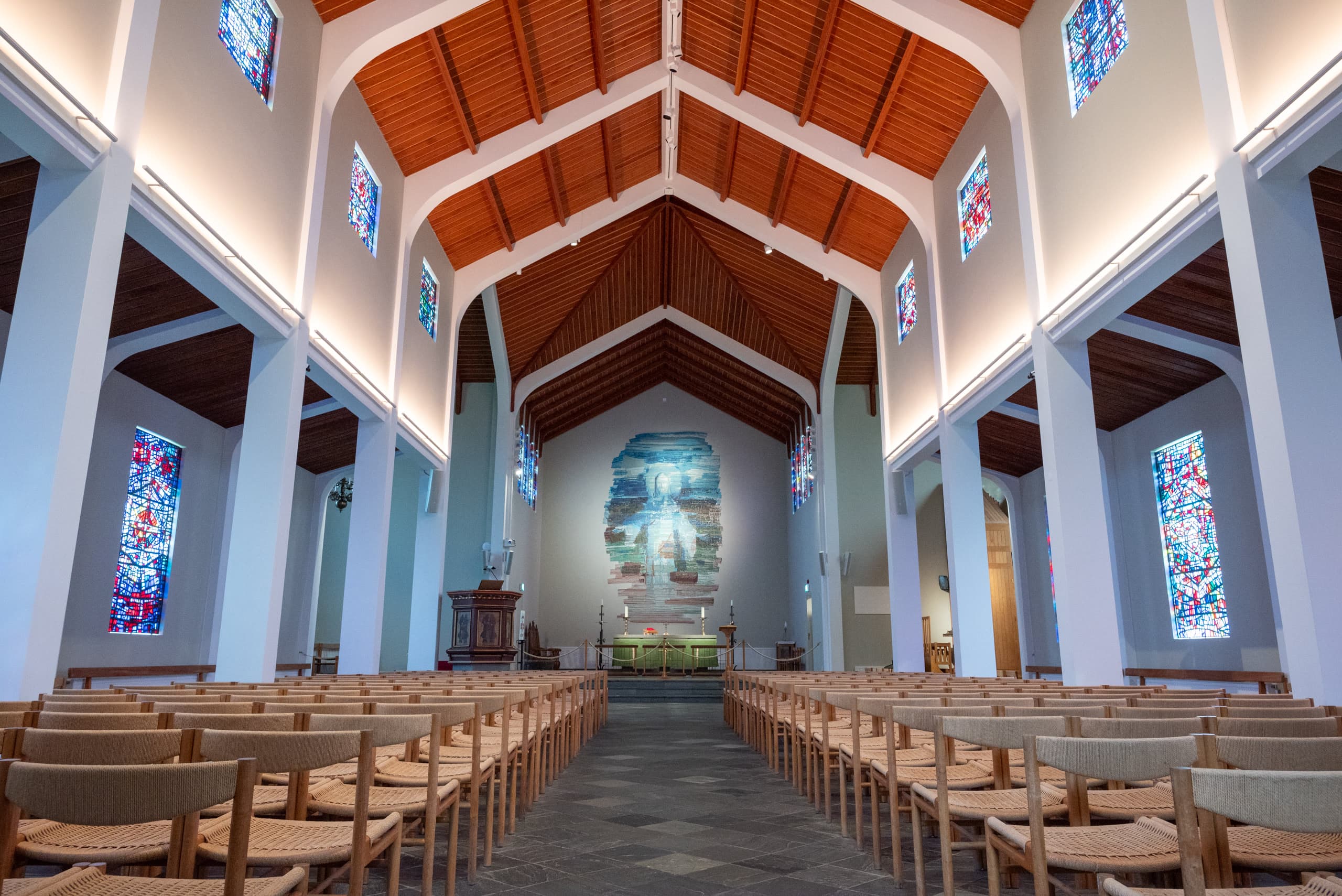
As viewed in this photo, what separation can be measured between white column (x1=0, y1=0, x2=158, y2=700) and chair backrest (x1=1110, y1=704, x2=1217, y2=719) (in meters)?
4.59

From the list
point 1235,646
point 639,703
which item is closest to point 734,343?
point 639,703

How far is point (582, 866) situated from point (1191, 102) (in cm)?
563

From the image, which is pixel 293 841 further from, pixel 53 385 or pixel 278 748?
pixel 53 385

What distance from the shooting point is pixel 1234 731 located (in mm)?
2471

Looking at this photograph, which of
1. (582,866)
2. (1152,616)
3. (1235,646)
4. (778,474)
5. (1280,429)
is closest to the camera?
(582,866)

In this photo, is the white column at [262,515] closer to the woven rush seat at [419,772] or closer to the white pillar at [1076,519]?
the woven rush seat at [419,772]

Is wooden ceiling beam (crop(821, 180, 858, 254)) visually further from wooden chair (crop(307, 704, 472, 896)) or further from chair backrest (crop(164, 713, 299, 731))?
chair backrest (crop(164, 713, 299, 731))

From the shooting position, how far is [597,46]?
9492 mm

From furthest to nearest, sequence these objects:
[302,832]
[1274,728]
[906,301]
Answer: [906,301] → [1274,728] → [302,832]

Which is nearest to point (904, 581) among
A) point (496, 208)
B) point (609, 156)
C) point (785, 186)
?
point (785, 186)

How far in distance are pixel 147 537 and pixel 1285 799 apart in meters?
10.6

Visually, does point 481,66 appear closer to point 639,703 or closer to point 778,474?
point 639,703

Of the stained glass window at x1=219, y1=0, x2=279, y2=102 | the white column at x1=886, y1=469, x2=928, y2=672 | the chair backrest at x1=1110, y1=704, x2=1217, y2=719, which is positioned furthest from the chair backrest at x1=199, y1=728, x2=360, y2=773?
the white column at x1=886, y1=469, x2=928, y2=672

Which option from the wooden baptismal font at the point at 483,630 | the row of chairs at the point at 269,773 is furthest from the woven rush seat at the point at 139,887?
the wooden baptismal font at the point at 483,630
